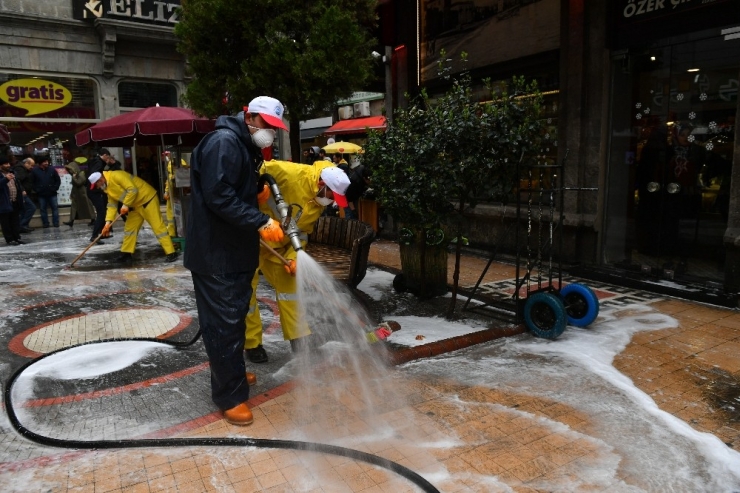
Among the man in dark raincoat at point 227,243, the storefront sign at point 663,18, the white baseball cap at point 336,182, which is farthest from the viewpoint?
the storefront sign at point 663,18

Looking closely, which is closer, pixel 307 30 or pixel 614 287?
pixel 614 287

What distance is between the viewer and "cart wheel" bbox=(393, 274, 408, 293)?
675cm

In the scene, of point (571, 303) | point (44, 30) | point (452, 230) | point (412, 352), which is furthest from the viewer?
point (44, 30)

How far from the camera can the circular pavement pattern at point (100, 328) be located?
530cm

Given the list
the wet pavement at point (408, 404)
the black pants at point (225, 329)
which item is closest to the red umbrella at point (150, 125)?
the wet pavement at point (408, 404)

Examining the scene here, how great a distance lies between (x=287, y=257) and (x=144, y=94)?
14.8 metres

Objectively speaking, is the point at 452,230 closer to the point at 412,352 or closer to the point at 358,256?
the point at 358,256

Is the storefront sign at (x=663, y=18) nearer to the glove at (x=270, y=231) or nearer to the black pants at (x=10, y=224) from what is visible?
the glove at (x=270, y=231)

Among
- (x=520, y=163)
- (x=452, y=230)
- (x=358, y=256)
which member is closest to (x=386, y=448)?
(x=358, y=256)

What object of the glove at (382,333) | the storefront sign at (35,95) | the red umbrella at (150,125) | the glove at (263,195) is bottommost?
the glove at (382,333)

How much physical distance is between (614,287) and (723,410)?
3.44m

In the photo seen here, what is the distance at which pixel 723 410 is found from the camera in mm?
3734

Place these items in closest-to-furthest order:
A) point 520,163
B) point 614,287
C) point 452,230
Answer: point 520,163
point 452,230
point 614,287

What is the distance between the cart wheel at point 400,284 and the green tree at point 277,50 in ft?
9.49
